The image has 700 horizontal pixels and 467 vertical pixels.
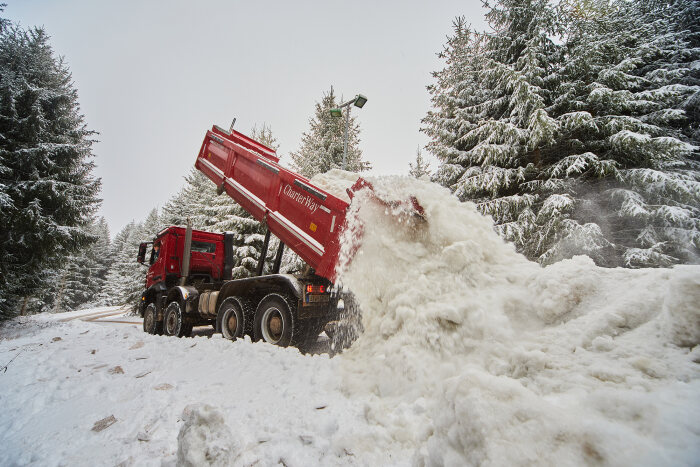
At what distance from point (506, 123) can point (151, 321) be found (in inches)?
460

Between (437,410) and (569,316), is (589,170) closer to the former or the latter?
(569,316)

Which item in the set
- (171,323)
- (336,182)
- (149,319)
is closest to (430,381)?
(336,182)

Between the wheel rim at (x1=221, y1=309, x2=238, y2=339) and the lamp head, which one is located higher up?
the lamp head

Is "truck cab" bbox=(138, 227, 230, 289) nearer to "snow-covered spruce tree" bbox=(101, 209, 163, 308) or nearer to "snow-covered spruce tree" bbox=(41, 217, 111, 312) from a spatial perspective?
"snow-covered spruce tree" bbox=(101, 209, 163, 308)

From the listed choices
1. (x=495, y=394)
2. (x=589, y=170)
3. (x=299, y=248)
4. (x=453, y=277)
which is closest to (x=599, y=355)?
(x=495, y=394)

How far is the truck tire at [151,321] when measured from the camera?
693 cm

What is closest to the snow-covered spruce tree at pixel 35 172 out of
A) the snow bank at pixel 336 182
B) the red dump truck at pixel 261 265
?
the red dump truck at pixel 261 265

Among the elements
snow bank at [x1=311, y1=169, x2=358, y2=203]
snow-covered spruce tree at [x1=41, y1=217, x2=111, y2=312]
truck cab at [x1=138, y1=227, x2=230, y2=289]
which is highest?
snow bank at [x1=311, y1=169, x2=358, y2=203]

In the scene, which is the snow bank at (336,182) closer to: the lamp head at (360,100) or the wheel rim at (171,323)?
the wheel rim at (171,323)

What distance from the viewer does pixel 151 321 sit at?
734cm

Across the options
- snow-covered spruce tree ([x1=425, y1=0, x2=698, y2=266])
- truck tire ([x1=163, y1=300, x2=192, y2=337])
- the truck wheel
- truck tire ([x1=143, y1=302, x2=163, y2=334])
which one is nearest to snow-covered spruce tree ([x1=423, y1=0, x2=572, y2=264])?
snow-covered spruce tree ([x1=425, y1=0, x2=698, y2=266])

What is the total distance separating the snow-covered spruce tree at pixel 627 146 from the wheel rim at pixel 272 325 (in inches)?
297

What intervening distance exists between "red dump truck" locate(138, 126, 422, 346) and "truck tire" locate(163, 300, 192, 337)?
0.02 metres

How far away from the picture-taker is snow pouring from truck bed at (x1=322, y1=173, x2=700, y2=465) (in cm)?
108
